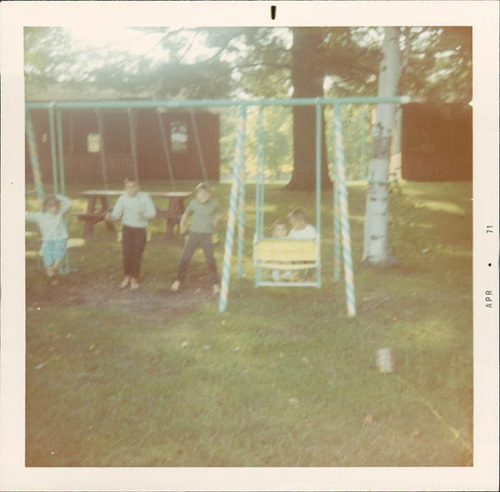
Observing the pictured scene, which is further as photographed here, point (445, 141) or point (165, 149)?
point (165, 149)

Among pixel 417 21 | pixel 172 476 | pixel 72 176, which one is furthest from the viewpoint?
pixel 72 176

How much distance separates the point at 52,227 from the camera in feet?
12.3

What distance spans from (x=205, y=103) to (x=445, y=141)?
4.28 feet

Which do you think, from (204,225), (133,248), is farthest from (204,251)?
(133,248)

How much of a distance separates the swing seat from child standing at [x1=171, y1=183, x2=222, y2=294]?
0.84 ft

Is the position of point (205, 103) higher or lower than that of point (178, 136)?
higher

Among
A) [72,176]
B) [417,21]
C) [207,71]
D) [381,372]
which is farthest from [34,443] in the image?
[417,21]

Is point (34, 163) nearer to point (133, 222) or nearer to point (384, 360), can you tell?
point (133, 222)

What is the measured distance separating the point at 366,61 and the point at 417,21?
1.08ft

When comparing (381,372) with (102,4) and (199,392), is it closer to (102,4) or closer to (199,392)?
(199,392)

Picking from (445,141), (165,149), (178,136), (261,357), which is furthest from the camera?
(165,149)

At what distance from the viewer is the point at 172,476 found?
11.3 feet

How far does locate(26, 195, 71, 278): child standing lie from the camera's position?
12.2 ft

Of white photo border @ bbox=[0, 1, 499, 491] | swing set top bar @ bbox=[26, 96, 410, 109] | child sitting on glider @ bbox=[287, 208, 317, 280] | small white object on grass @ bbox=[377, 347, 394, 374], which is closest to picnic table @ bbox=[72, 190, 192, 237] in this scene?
white photo border @ bbox=[0, 1, 499, 491]
